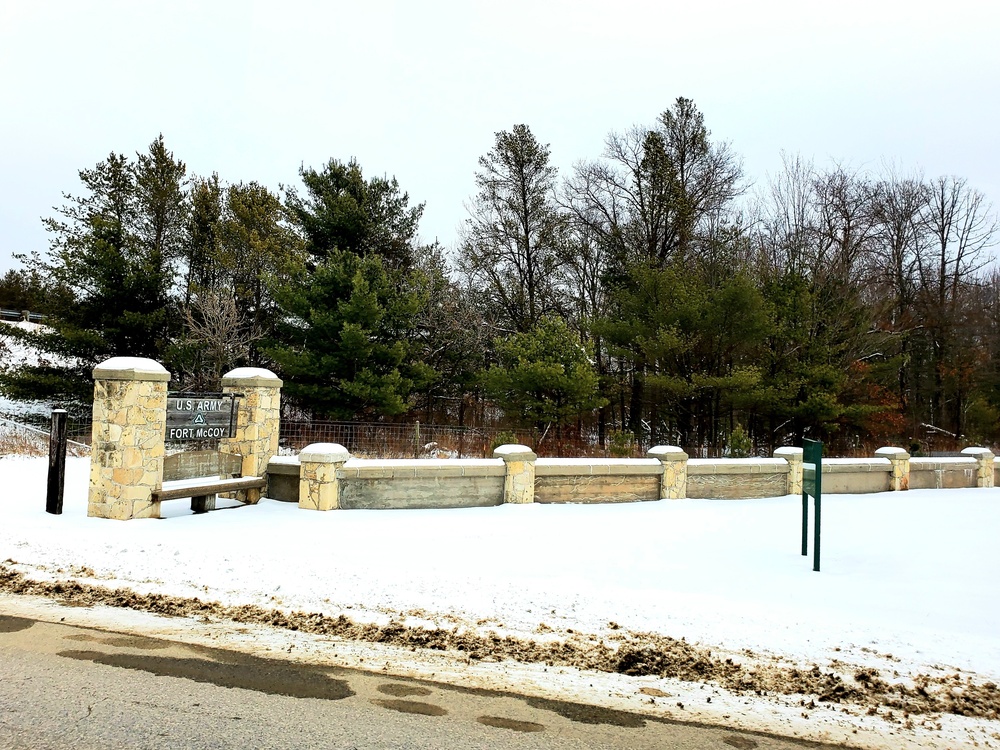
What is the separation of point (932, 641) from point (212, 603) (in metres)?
5.70

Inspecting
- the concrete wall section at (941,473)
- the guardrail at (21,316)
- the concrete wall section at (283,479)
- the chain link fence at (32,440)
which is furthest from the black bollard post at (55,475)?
the guardrail at (21,316)

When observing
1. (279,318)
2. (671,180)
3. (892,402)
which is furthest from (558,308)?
(892,402)

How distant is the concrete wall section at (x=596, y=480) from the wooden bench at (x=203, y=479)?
464 cm

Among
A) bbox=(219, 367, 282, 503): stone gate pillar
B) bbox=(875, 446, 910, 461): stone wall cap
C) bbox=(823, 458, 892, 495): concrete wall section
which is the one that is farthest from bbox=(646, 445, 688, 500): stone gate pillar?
bbox=(219, 367, 282, 503): stone gate pillar

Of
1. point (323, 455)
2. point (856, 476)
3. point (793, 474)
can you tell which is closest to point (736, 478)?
point (793, 474)

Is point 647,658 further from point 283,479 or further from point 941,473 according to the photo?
point 941,473

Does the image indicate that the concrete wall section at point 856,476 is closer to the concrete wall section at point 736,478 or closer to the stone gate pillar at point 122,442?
the concrete wall section at point 736,478

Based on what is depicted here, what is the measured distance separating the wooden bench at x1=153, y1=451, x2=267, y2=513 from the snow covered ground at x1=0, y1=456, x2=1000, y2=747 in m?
0.31

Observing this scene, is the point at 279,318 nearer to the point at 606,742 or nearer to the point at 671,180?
the point at 671,180

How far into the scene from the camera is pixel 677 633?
498cm

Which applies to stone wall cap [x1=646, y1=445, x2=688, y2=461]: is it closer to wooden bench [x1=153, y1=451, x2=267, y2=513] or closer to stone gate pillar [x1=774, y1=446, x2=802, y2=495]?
stone gate pillar [x1=774, y1=446, x2=802, y2=495]

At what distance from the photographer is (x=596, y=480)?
11664 mm

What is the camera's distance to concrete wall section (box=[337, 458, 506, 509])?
32.2ft

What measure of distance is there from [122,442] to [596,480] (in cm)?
740
